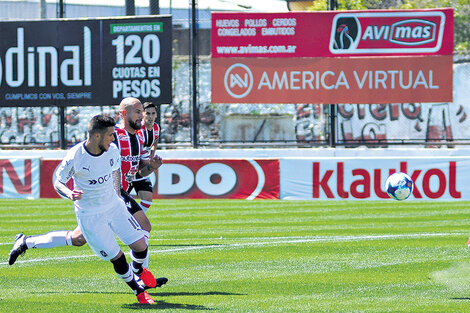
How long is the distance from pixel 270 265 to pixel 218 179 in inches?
474

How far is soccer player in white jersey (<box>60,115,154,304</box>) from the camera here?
8711 millimetres

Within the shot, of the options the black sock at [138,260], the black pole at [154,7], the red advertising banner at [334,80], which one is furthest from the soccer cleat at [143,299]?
the black pole at [154,7]

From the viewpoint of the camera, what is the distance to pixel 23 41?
85.8 ft

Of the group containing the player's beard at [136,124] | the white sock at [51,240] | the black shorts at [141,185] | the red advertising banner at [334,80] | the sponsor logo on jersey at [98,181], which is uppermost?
the red advertising banner at [334,80]

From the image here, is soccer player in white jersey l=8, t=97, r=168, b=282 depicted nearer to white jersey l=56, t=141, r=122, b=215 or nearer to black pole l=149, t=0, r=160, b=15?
white jersey l=56, t=141, r=122, b=215

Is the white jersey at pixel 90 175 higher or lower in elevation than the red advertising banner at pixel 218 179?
higher

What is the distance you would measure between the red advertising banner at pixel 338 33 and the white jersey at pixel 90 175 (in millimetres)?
16680

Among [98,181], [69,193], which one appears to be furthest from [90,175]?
[69,193]

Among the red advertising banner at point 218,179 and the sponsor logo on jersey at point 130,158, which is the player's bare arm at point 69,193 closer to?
the sponsor logo on jersey at point 130,158

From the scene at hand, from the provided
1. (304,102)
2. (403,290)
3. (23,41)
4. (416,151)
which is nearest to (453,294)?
(403,290)

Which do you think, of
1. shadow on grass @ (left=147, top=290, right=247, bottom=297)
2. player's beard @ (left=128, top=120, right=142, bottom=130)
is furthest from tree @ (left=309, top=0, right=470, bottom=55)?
shadow on grass @ (left=147, top=290, right=247, bottom=297)

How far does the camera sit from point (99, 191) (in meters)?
8.83

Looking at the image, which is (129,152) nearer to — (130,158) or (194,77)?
(130,158)

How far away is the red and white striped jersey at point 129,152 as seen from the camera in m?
10.7
